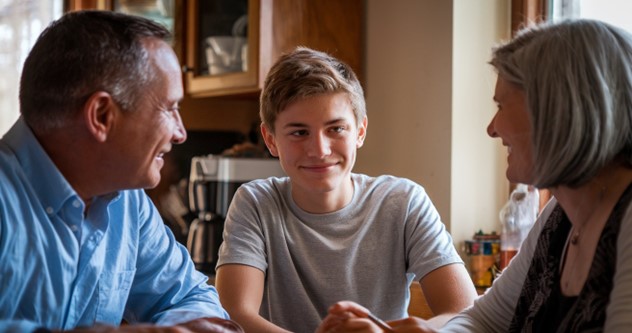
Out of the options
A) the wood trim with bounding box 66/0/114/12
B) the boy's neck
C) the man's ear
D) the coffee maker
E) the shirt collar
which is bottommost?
the coffee maker

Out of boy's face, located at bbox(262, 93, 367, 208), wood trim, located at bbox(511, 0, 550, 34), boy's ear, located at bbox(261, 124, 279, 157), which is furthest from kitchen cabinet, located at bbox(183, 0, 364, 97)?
boy's face, located at bbox(262, 93, 367, 208)

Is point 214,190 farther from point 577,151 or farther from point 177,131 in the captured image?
point 577,151

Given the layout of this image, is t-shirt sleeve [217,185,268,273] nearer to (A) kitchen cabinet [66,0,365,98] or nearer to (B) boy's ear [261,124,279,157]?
(B) boy's ear [261,124,279,157]

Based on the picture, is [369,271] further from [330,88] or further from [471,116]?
[471,116]

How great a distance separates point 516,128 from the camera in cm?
138

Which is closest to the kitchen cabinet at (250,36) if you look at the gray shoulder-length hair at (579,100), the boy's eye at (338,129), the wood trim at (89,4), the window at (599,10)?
the wood trim at (89,4)

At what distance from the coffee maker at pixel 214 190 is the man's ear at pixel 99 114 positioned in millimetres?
2229

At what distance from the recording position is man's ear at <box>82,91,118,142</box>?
1448 millimetres

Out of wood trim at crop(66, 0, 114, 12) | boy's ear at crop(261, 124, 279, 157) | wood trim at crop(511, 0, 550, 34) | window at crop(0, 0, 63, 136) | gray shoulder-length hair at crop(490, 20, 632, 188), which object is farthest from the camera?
window at crop(0, 0, 63, 136)

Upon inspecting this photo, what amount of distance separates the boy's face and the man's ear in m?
0.57

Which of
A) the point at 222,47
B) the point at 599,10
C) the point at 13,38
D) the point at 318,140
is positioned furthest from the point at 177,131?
the point at 13,38

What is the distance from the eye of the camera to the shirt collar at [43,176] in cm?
143

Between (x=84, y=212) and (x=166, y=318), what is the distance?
0.26 meters

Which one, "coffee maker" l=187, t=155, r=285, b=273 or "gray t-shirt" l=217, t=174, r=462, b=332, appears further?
"coffee maker" l=187, t=155, r=285, b=273
